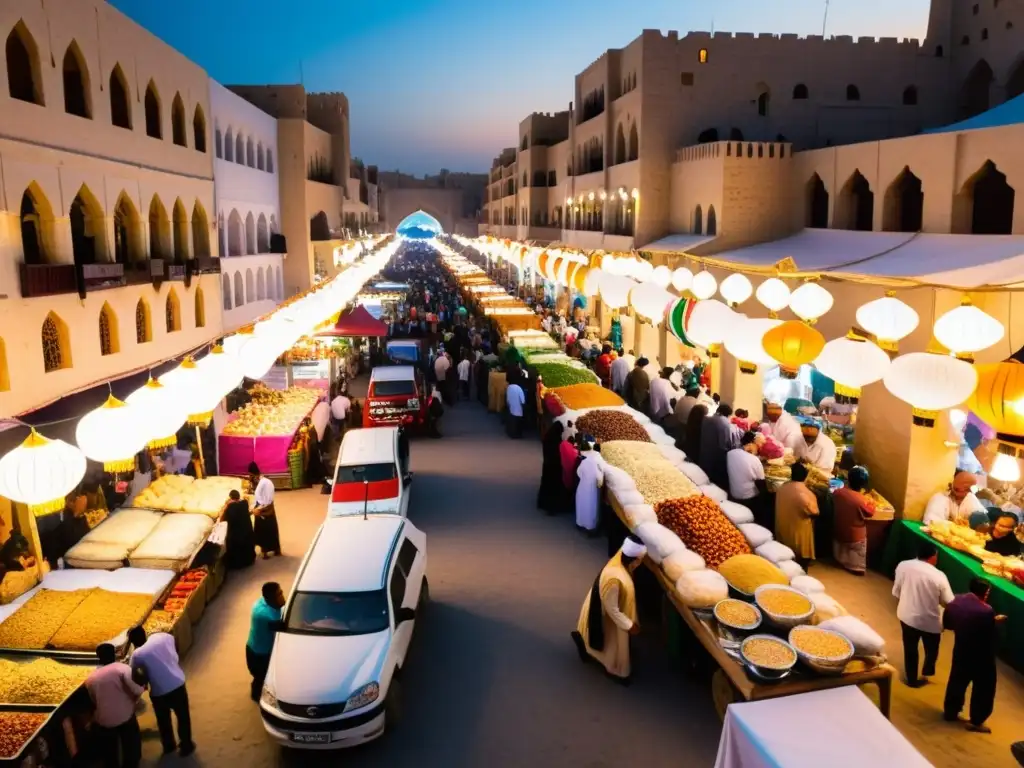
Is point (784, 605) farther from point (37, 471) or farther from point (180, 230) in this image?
point (180, 230)

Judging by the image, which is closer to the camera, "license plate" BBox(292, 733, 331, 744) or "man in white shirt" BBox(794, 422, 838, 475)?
"license plate" BBox(292, 733, 331, 744)

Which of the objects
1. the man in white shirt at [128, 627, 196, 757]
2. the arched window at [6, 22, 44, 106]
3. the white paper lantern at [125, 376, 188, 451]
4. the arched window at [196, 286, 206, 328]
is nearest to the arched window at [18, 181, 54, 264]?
the arched window at [6, 22, 44, 106]

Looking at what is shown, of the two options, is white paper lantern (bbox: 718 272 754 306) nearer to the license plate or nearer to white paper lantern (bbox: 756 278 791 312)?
white paper lantern (bbox: 756 278 791 312)

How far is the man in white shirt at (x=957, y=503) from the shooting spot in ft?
29.5

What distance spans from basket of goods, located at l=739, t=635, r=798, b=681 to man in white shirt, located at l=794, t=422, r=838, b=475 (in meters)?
5.22

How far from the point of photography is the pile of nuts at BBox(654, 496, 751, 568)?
796 cm

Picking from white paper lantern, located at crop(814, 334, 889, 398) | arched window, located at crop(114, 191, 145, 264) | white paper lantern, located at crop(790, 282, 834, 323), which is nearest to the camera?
white paper lantern, located at crop(814, 334, 889, 398)

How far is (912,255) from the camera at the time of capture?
1207 centimetres

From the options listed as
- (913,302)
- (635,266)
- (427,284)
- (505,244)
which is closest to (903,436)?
(913,302)

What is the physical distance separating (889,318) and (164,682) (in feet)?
24.8

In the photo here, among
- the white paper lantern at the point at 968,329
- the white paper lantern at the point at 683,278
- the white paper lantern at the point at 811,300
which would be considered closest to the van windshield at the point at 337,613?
the white paper lantern at the point at 968,329

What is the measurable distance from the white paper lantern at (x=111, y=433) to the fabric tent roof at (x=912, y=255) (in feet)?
26.5

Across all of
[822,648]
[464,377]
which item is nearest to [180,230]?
[464,377]

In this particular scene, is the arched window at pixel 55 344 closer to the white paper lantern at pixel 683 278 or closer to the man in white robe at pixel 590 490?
the man in white robe at pixel 590 490
